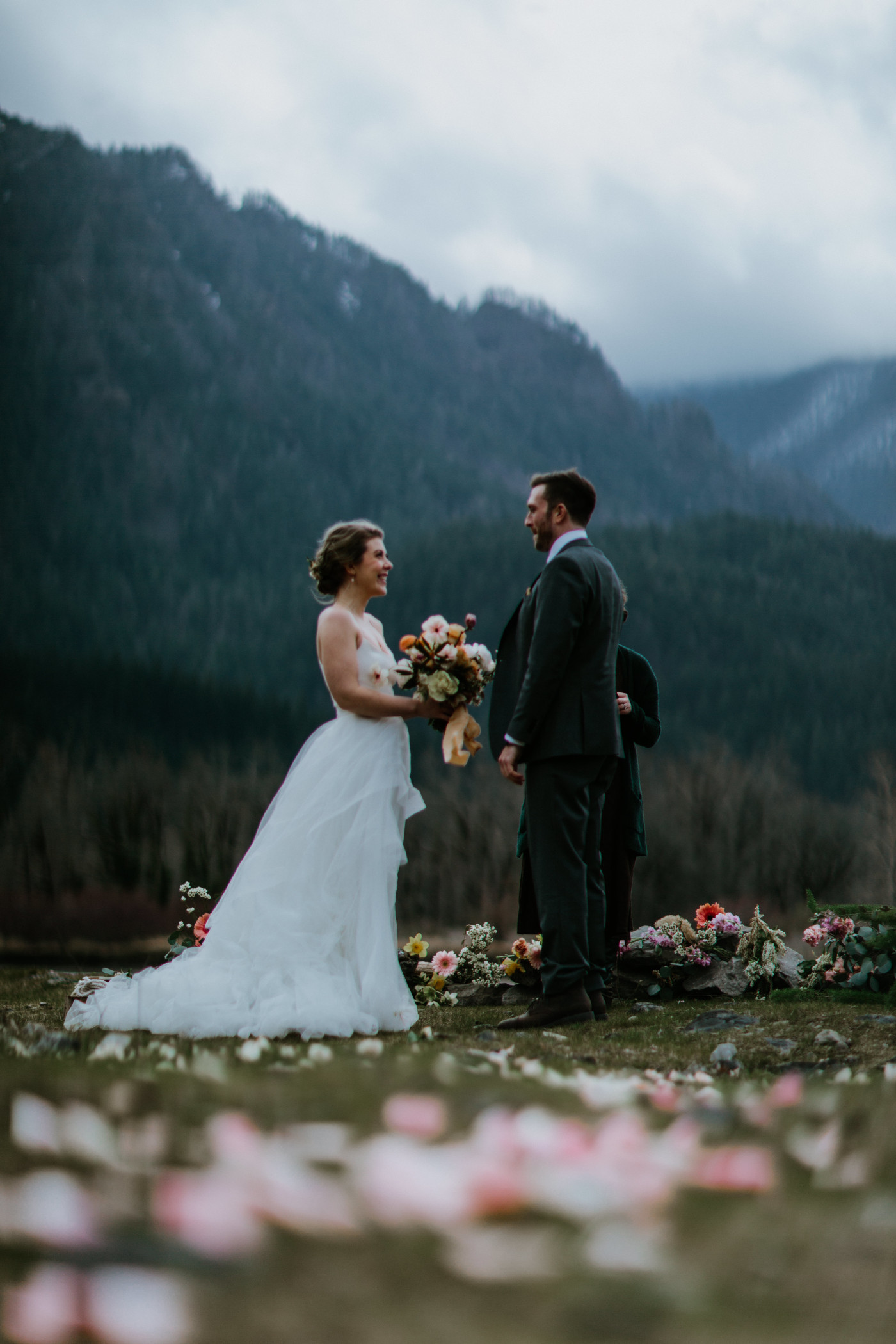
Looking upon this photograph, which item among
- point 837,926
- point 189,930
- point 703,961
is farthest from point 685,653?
point 837,926

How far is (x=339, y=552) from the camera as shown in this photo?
583 centimetres

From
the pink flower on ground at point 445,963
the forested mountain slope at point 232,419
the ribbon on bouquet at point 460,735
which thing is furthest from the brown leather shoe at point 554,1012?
the forested mountain slope at point 232,419

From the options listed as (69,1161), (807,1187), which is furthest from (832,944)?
(69,1161)

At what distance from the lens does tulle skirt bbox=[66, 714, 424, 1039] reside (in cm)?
516

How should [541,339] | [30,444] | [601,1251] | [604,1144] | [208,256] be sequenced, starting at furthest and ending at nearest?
[541,339] < [208,256] < [30,444] < [604,1144] < [601,1251]

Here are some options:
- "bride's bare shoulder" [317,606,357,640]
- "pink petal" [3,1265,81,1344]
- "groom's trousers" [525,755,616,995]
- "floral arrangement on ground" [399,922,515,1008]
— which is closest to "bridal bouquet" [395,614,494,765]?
"bride's bare shoulder" [317,606,357,640]

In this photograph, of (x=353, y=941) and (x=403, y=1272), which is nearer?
(x=403, y=1272)

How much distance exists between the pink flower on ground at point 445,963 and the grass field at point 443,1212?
4878 mm

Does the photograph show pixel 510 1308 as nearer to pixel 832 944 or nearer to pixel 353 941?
pixel 353 941

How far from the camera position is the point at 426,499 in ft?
467

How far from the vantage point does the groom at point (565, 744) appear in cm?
545

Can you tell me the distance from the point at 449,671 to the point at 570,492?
3.67ft

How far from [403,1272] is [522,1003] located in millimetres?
5946

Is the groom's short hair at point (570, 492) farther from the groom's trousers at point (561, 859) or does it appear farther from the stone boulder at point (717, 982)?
the stone boulder at point (717, 982)
